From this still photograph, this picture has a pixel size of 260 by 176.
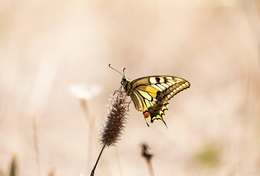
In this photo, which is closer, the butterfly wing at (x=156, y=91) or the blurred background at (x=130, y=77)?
the butterfly wing at (x=156, y=91)

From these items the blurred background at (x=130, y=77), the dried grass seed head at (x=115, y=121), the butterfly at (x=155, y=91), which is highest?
the blurred background at (x=130, y=77)

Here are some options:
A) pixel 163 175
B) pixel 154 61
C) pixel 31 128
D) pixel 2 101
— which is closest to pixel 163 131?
pixel 163 175

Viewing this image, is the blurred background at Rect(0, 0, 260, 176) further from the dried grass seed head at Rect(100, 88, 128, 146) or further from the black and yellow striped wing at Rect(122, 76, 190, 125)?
the dried grass seed head at Rect(100, 88, 128, 146)

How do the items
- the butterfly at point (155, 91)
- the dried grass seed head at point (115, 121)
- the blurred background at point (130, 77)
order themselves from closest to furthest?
the dried grass seed head at point (115, 121) < the butterfly at point (155, 91) < the blurred background at point (130, 77)

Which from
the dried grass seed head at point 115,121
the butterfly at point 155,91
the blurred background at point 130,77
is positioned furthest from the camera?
the blurred background at point 130,77

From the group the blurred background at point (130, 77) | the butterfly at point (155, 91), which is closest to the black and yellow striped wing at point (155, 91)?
the butterfly at point (155, 91)

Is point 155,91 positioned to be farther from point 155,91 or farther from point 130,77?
point 130,77

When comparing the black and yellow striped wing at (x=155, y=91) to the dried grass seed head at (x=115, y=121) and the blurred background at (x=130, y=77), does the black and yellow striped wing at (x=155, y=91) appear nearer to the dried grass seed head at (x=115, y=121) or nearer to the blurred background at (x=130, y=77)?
the dried grass seed head at (x=115, y=121)

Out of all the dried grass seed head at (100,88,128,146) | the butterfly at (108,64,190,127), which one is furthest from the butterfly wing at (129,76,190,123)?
the dried grass seed head at (100,88,128,146)

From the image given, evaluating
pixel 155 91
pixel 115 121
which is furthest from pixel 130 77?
pixel 115 121
